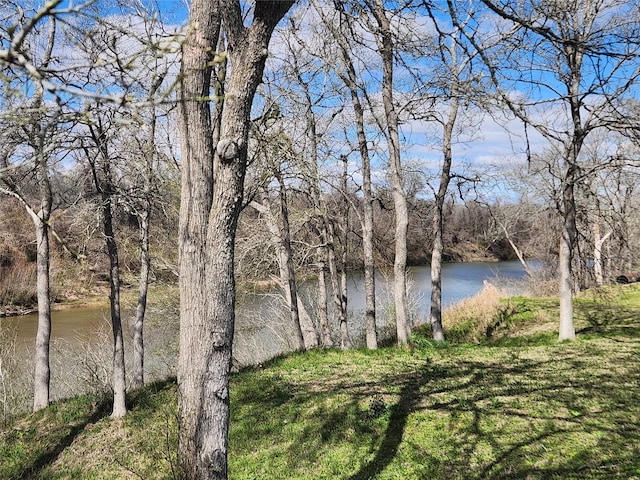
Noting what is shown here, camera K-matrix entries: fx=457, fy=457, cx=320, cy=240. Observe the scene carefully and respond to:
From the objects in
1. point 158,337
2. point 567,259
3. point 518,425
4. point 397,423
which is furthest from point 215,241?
point 158,337

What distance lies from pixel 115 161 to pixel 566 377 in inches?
278

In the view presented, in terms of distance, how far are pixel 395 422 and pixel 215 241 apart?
3264mm

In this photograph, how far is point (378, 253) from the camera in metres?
14.7

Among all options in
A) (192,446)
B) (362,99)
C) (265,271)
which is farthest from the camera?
(265,271)

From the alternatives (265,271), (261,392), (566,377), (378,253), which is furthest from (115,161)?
(378,253)

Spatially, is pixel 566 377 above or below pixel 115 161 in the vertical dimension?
below

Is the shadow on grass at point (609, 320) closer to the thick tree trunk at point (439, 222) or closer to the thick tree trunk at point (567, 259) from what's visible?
the thick tree trunk at point (567, 259)

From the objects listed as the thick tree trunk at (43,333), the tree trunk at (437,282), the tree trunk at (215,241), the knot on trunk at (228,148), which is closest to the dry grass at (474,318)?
the tree trunk at (437,282)

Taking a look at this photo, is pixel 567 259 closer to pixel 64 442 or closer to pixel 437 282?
pixel 437 282

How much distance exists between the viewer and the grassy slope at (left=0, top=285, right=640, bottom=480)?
4047mm

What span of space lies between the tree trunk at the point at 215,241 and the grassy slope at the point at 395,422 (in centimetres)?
78

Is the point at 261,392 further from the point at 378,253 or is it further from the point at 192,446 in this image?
the point at 378,253

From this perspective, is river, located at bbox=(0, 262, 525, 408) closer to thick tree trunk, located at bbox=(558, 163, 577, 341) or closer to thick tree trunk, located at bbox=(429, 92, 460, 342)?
thick tree trunk, located at bbox=(429, 92, 460, 342)

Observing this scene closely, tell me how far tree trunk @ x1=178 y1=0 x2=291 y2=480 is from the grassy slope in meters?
0.78
